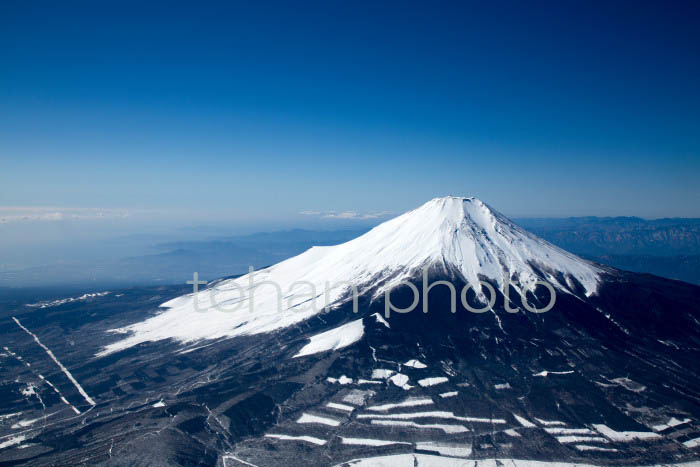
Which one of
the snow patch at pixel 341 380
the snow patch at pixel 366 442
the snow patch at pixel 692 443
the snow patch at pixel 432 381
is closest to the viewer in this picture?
the snow patch at pixel 692 443

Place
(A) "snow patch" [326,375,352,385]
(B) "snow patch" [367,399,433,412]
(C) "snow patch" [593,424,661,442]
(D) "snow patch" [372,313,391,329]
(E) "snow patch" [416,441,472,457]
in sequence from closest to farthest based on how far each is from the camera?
(E) "snow patch" [416,441,472,457] → (C) "snow patch" [593,424,661,442] → (B) "snow patch" [367,399,433,412] → (A) "snow patch" [326,375,352,385] → (D) "snow patch" [372,313,391,329]

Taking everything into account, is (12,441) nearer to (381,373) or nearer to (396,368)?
(381,373)

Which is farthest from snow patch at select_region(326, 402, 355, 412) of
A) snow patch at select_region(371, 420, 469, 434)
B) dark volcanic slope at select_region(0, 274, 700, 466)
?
snow patch at select_region(371, 420, 469, 434)

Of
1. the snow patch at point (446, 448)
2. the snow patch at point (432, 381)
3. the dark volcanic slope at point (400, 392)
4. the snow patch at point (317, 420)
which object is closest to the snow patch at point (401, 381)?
the dark volcanic slope at point (400, 392)

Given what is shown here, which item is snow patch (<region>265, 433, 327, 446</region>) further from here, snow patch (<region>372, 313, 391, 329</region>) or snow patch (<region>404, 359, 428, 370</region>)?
snow patch (<region>372, 313, 391, 329</region>)

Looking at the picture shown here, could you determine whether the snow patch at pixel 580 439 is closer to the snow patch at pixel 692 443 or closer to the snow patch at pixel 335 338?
the snow patch at pixel 692 443

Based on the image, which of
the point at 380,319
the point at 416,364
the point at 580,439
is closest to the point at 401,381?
the point at 416,364
